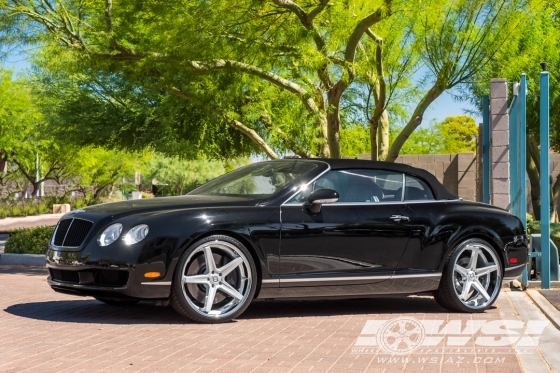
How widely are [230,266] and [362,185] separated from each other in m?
1.70

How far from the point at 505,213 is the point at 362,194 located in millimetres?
1668

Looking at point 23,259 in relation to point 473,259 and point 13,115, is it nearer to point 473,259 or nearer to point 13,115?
point 473,259

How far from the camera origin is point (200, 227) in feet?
27.5

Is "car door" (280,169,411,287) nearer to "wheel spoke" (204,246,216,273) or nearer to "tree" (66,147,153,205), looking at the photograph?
"wheel spoke" (204,246,216,273)

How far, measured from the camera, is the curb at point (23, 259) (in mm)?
16594

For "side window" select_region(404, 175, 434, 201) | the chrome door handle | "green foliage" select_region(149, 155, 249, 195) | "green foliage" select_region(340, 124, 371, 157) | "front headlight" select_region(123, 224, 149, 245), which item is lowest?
"front headlight" select_region(123, 224, 149, 245)

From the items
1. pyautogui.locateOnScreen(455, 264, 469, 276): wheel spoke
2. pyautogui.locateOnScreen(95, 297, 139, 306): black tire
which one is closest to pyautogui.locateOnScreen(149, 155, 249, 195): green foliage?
pyautogui.locateOnScreen(95, 297, 139, 306): black tire

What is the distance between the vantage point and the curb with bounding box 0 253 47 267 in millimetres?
16594

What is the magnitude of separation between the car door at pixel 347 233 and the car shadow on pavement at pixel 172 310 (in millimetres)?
529

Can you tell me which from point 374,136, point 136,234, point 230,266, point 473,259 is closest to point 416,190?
point 473,259

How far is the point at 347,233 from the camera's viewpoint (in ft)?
29.8

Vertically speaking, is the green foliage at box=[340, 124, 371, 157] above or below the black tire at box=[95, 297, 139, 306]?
above

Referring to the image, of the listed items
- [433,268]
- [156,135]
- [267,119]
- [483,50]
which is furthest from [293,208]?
[156,135]

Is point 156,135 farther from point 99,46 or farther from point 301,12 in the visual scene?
point 301,12
